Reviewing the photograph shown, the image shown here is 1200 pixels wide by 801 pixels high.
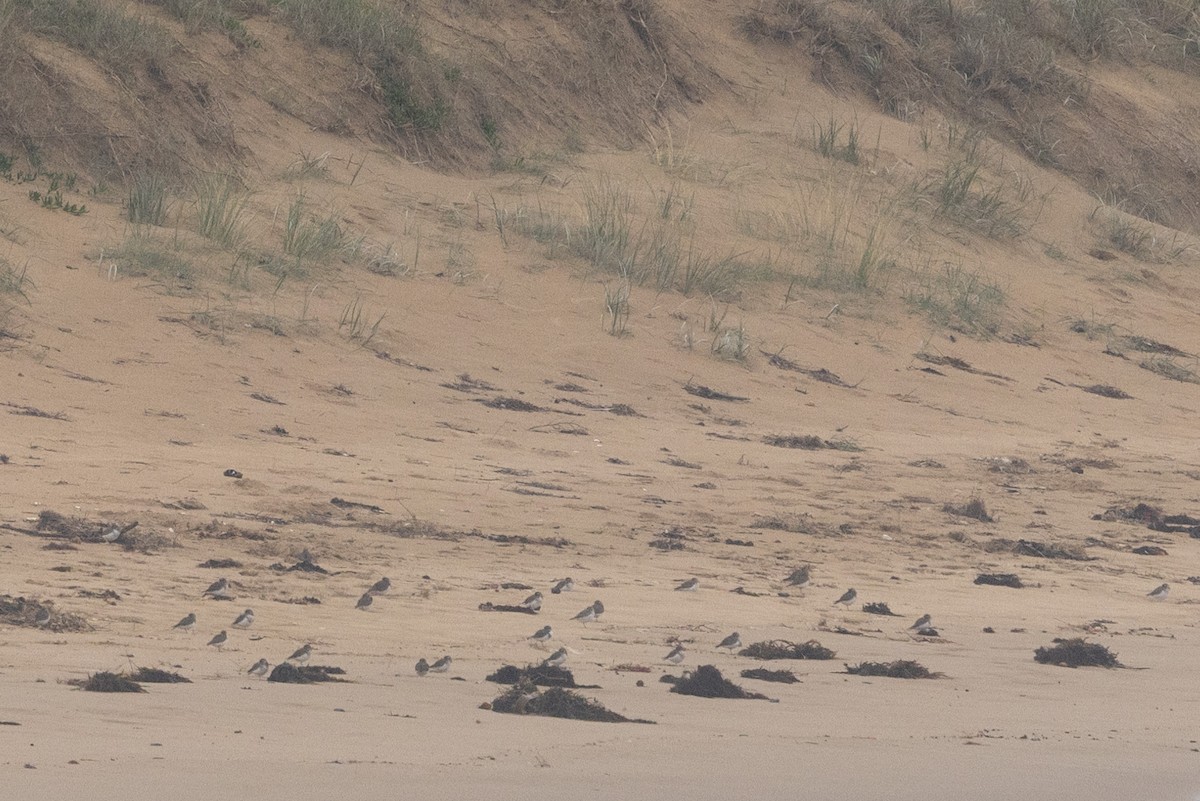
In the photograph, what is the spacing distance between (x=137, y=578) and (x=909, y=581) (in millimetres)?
3252

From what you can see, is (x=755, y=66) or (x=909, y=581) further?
(x=755, y=66)

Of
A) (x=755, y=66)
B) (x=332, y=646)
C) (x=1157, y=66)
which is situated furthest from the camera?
(x=1157, y=66)

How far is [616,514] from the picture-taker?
315 inches

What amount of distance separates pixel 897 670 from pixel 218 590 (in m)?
2.28

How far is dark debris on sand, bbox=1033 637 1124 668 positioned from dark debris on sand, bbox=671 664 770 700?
4.44 ft

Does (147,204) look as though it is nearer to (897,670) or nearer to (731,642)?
(731,642)

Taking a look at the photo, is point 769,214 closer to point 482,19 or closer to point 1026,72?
point 482,19

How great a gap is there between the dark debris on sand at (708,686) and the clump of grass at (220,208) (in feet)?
22.4

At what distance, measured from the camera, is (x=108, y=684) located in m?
4.45

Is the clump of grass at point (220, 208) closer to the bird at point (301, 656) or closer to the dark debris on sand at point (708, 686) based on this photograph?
the bird at point (301, 656)

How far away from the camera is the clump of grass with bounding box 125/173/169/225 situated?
11336 mm

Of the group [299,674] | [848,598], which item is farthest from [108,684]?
[848,598]

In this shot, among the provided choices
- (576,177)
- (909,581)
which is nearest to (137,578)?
(909,581)

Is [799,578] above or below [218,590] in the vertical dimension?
above
